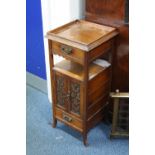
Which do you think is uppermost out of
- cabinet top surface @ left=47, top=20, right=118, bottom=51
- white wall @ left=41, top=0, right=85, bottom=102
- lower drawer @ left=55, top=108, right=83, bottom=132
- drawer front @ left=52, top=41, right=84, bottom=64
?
white wall @ left=41, top=0, right=85, bottom=102

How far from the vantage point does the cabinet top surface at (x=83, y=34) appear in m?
1.53

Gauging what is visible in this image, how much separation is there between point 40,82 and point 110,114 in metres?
0.69

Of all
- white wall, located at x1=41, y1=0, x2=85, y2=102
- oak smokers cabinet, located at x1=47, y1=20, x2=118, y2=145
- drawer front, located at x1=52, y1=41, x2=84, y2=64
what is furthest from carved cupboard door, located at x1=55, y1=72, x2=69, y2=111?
white wall, located at x1=41, y1=0, x2=85, y2=102

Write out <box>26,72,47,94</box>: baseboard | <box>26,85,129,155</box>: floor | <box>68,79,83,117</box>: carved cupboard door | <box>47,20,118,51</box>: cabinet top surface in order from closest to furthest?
<box>47,20,118,51</box>: cabinet top surface < <box>68,79,83,117</box>: carved cupboard door < <box>26,85,129,155</box>: floor < <box>26,72,47,94</box>: baseboard

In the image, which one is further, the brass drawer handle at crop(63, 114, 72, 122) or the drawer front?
the brass drawer handle at crop(63, 114, 72, 122)

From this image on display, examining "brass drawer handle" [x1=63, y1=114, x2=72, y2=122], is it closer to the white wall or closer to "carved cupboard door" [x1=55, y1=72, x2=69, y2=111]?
"carved cupboard door" [x1=55, y1=72, x2=69, y2=111]

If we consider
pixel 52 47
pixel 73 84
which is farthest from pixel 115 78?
pixel 52 47

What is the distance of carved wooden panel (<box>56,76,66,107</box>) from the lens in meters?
1.76

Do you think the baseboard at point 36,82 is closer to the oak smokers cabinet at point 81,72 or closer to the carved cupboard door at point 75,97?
the oak smokers cabinet at point 81,72

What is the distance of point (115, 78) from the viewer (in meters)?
1.87

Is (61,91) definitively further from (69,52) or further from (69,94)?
(69,52)

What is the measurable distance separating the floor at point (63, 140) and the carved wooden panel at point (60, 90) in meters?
0.23
